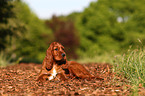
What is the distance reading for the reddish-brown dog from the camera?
214 inches

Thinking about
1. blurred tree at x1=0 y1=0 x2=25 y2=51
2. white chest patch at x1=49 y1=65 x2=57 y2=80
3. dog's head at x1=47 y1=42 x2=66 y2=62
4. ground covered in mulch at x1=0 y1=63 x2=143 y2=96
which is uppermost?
blurred tree at x1=0 y1=0 x2=25 y2=51

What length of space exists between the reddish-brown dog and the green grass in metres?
1.29

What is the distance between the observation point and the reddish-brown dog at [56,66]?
5.43 metres

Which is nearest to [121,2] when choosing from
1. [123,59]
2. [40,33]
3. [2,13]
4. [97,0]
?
[97,0]

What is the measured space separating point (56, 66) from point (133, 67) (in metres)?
2.31

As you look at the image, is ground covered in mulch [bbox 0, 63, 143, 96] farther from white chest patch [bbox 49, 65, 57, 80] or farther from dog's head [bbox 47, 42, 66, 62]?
dog's head [bbox 47, 42, 66, 62]

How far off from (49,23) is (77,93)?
3112 centimetres

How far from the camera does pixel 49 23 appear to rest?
115 ft

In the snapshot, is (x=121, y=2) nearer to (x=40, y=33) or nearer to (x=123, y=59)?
(x=40, y=33)

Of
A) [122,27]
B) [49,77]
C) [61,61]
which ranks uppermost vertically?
[122,27]

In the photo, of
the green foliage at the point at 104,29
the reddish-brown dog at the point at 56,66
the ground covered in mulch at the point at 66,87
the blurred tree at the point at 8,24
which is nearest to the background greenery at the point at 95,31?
the green foliage at the point at 104,29

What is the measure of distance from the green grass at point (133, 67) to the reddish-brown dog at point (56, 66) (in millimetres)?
1293

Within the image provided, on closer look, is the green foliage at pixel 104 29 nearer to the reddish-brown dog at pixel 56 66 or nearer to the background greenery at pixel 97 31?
the background greenery at pixel 97 31

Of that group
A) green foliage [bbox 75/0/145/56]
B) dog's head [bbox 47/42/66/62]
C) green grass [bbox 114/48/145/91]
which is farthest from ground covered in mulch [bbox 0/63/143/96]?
green foliage [bbox 75/0/145/56]
